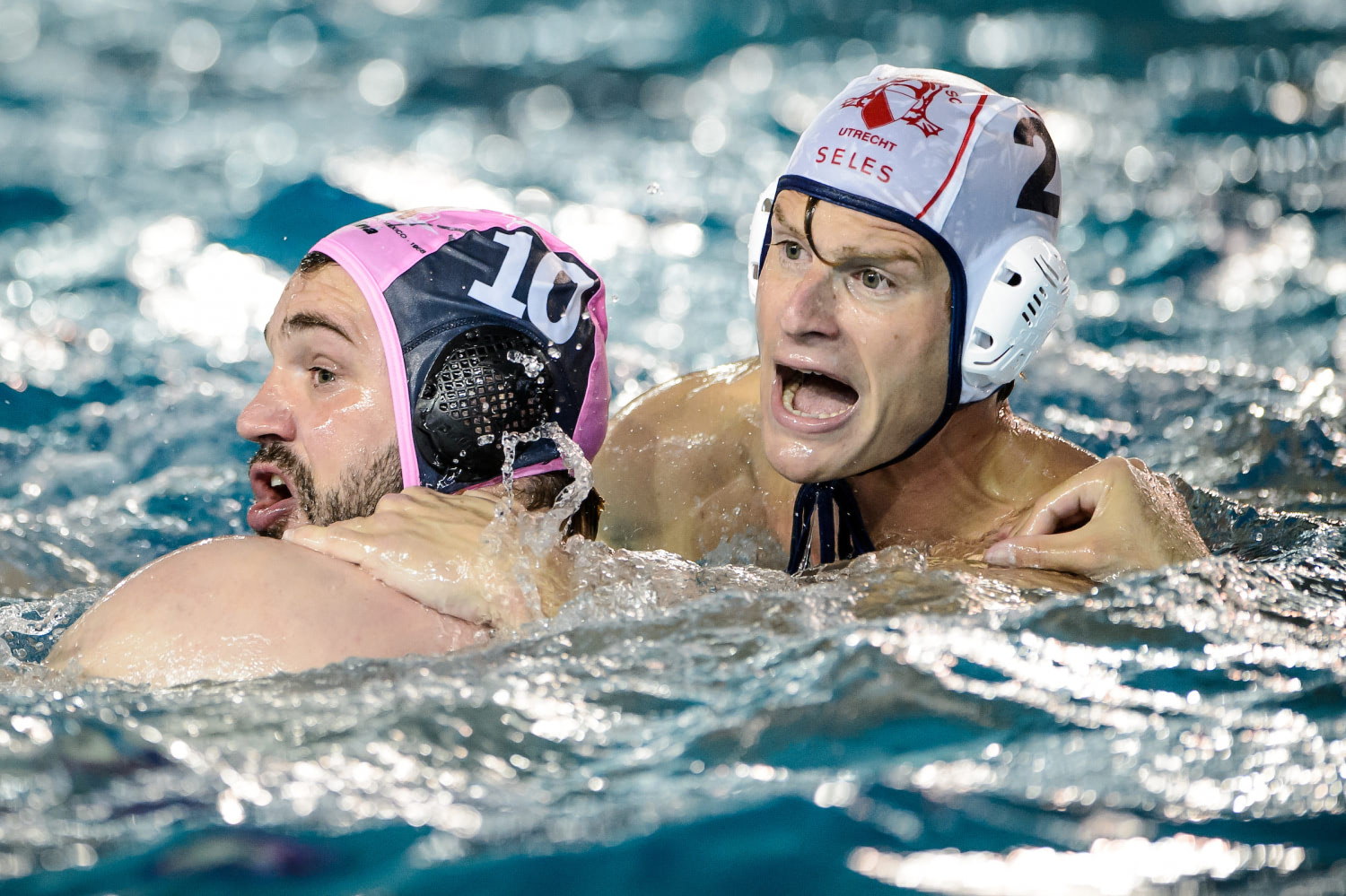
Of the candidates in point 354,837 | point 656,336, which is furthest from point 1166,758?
point 656,336

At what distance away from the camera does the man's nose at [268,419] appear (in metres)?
3.12

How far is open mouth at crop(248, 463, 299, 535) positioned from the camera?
10.5 ft

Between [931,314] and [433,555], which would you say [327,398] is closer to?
[433,555]

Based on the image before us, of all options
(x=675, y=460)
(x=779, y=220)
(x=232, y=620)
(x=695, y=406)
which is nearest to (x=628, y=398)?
(x=695, y=406)

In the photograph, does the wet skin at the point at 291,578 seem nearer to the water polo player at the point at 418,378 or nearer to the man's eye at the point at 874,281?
the water polo player at the point at 418,378

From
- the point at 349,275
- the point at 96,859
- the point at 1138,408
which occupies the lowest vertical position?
the point at 96,859

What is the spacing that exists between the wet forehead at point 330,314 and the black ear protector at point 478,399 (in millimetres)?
177

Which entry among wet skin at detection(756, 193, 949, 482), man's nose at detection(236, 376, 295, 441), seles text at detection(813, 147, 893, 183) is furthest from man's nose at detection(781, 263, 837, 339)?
man's nose at detection(236, 376, 295, 441)

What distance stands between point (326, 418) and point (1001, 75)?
32.7ft

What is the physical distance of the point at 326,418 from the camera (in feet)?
10.3

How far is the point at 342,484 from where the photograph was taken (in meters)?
3.16

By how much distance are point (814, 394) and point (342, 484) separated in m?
1.31

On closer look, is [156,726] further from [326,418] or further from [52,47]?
[52,47]

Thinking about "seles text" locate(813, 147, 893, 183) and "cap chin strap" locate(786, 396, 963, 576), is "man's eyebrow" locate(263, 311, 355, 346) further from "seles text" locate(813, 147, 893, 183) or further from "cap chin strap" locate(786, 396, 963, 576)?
"cap chin strap" locate(786, 396, 963, 576)
